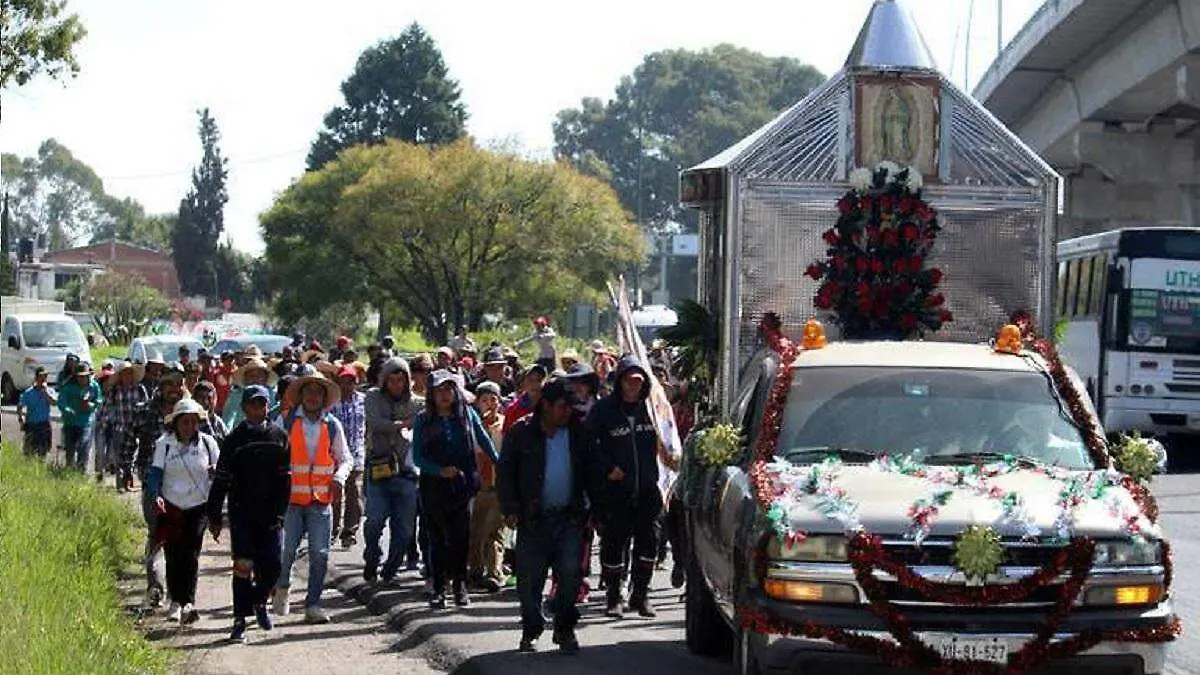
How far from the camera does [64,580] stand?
13922 mm

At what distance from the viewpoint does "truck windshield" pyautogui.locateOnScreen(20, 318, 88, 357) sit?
1961 inches

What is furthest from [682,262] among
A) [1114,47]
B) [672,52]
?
[1114,47]

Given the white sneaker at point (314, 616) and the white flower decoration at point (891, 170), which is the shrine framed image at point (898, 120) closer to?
the white flower decoration at point (891, 170)

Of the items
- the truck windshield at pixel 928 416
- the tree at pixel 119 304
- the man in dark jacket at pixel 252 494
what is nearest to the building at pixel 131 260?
the tree at pixel 119 304

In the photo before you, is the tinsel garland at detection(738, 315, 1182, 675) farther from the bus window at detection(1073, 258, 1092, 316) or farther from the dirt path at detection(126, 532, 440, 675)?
the bus window at detection(1073, 258, 1092, 316)

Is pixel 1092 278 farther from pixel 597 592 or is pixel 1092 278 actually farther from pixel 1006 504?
pixel 1006 504

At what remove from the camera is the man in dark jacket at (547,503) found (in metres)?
12.9

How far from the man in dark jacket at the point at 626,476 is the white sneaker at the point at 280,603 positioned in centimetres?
234

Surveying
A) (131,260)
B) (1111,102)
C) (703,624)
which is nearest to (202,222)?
(131,260)

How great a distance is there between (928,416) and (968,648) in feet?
5.88

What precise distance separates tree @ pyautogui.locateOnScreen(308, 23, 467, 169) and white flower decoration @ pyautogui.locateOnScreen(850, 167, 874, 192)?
8950 centimetres

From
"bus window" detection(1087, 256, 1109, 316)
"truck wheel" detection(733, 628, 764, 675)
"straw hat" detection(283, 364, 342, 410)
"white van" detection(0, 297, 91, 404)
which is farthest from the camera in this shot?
"white van" detection(0, 297, 91, 404)

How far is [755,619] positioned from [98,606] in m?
5.27

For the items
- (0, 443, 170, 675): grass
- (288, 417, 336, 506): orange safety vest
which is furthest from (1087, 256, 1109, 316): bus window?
(288, 417, 336, 506): orange safety vest
